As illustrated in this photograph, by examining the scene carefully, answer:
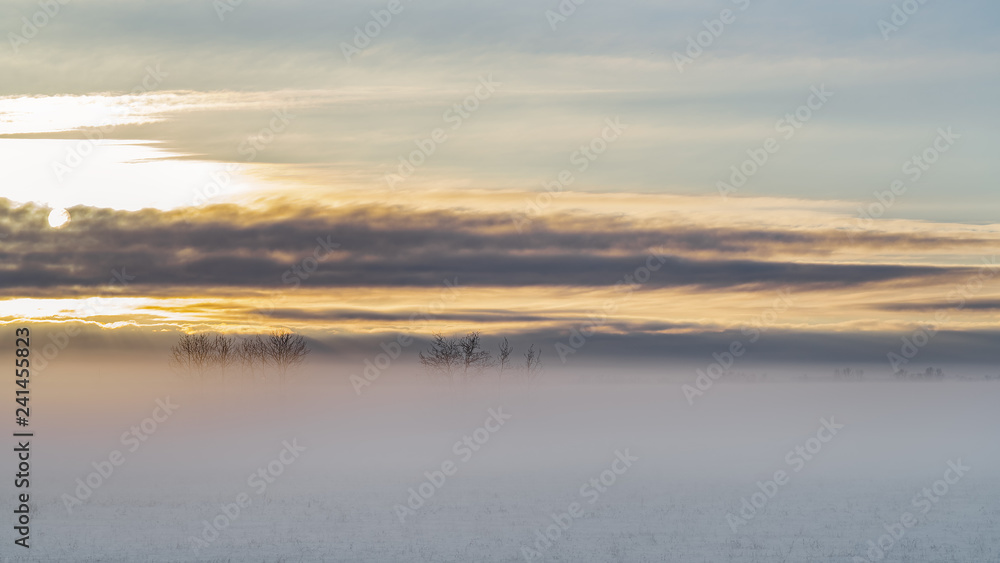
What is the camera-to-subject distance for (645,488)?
44.0 m

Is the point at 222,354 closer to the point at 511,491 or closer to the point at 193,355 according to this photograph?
the point at 193,355

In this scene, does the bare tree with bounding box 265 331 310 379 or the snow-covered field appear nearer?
the snow-covered field

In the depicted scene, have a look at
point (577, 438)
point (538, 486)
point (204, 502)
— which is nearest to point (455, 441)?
point (577, 438)

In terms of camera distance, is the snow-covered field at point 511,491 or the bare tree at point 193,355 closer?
the snow-covered field at point 511,491

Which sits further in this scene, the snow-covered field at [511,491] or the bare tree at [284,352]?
the bare tree at [284,352]

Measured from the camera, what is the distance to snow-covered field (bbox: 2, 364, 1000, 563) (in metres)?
30.7

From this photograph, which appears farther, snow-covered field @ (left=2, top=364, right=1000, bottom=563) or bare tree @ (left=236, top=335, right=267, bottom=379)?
bare tree @ (left=236, top=335, right=267, bottom=379)

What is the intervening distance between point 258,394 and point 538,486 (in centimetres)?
8675

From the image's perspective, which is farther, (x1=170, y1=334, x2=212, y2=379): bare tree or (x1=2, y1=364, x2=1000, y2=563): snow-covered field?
(x1=170, y1=334, x2=212, y2=379): bare tree

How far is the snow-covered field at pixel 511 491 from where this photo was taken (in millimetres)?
30703

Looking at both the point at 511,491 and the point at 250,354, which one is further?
the point at 250,354

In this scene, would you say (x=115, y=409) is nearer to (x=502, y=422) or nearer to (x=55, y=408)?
(x=55, y=408)

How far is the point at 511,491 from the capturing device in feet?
140

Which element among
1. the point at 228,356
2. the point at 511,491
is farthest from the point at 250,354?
the point at 511,491
